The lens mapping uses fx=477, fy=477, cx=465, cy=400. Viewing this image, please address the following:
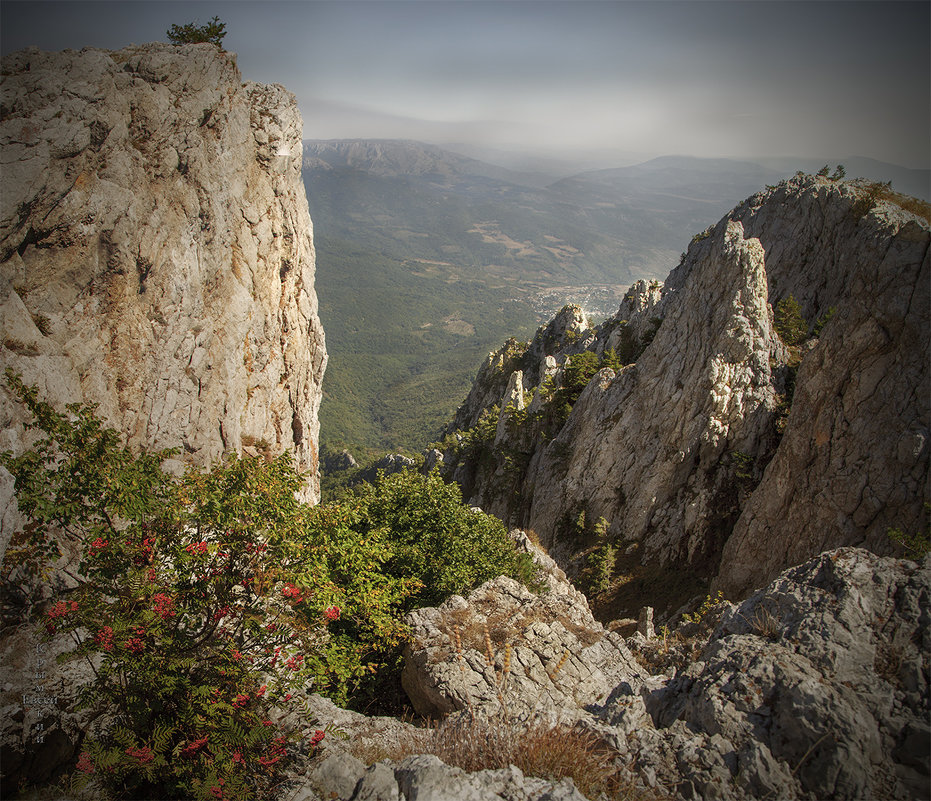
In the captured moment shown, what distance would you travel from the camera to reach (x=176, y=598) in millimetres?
5949

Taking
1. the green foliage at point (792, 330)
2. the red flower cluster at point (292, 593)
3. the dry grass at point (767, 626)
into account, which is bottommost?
the dry grass at point (767, 626)

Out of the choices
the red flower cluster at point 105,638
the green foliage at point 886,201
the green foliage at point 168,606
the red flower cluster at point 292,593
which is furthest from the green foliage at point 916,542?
the green foliage at point 886,201

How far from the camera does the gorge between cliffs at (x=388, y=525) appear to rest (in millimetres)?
5582

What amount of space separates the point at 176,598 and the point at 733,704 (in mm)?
7336

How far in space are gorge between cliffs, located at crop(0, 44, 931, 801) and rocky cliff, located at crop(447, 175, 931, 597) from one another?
136 millimetres

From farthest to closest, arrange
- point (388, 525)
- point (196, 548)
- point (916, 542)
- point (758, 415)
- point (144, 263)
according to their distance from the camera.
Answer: point (758, 415), point (144, 263), point (388, 525), point (916, 542), point (196, 548)

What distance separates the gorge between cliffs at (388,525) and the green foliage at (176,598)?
53 millimetres

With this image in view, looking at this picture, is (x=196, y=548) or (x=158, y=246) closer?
(x=196, y=548)

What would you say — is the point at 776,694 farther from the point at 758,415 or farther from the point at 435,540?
the point at 758,415

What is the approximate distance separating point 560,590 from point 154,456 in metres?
12.8

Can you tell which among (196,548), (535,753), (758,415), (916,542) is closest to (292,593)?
(196,548)

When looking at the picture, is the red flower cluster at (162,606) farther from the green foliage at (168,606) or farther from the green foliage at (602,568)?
the green foliage at (602,568)

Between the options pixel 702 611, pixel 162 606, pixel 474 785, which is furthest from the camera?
pixel 702 611

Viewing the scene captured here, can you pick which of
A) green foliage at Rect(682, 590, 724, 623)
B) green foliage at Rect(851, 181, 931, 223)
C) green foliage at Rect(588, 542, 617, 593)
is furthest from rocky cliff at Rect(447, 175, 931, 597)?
green foliage at Rect(682, 590, 724, 623)
